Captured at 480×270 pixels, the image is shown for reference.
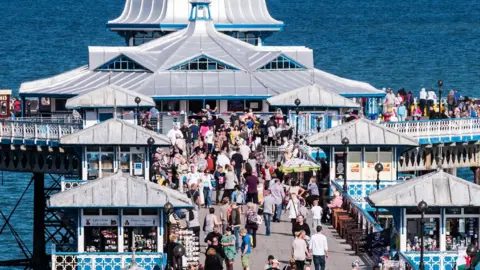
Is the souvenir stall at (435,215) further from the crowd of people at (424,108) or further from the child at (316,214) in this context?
the crowd of people at (424,108)

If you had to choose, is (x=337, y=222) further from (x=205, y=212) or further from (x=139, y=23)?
(x=139, y=23)

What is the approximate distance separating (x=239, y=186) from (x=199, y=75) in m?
27.2

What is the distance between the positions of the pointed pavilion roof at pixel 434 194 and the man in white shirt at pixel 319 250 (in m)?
1.58

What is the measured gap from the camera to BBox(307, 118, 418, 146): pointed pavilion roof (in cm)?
6084

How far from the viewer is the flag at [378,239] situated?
163 ft

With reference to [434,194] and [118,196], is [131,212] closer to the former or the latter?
[118,196]

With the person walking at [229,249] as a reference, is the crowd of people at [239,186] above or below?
above

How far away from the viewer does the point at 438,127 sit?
79.6 m

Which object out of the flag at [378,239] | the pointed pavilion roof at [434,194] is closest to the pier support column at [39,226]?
the flag at [378,239]

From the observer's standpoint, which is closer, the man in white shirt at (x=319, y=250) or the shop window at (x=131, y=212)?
the man in white shirt at (x=319, y=250)

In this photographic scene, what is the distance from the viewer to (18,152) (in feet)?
248

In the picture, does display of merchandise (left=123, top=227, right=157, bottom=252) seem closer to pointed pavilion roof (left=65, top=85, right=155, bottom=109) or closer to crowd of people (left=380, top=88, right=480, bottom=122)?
pointed pavilion roof (left=65, top=85, right=155, bottom=109)

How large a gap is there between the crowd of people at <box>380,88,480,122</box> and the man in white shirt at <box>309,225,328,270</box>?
31.2 meters

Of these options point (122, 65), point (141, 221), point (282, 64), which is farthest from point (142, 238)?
point (282, 64)
